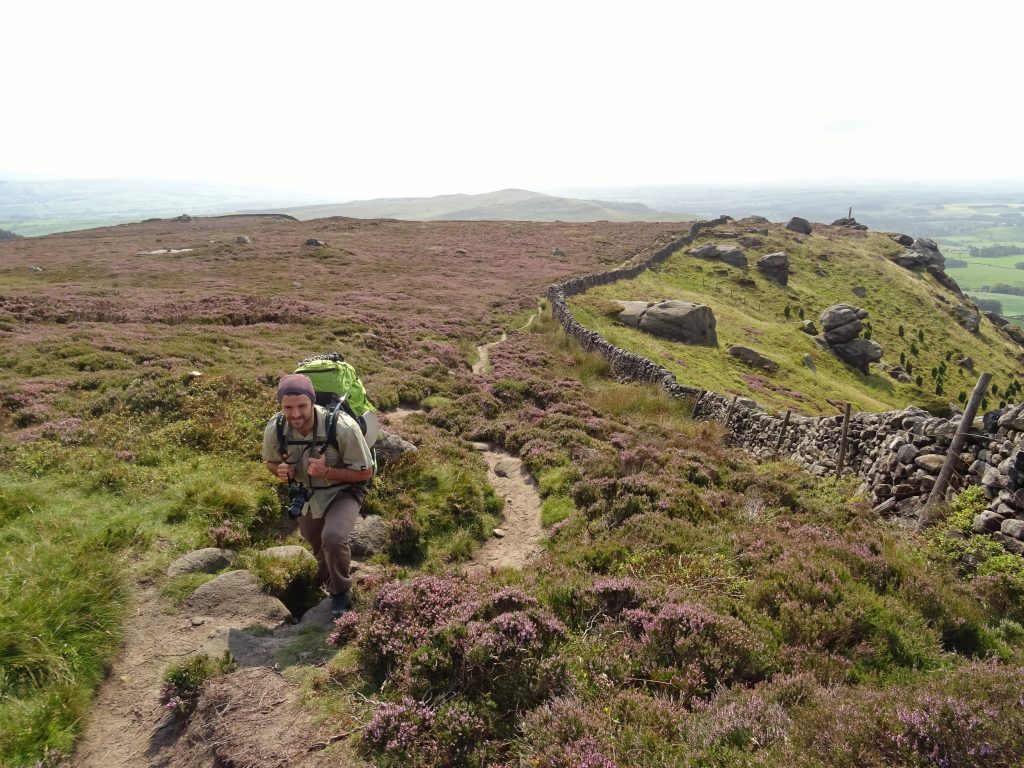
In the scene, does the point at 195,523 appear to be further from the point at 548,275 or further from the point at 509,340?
the point at 548,275

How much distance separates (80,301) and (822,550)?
38390 millimetres

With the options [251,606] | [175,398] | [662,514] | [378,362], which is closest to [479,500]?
[662,514]

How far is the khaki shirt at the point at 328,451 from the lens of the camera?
6.61 meters

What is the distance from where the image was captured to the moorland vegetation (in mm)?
4582

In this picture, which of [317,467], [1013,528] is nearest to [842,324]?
[1013,528]

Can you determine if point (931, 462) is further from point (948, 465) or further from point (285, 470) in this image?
point (285, 470)

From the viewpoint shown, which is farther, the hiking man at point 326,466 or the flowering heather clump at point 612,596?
the flowering heather clump at point 612,596

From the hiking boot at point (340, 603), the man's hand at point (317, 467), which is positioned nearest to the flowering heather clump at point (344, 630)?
the hiking boot at point (340, 603)

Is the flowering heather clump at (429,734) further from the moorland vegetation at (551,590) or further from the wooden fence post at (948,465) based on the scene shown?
the wooden fence post at (948,465)

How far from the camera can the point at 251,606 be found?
7.01m

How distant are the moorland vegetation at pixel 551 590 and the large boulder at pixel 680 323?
1948 centimetres

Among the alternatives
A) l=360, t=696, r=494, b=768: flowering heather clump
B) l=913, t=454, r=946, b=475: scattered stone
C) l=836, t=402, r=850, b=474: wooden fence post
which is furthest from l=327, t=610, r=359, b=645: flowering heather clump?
l=836, t=402, r=850, b=474: wooden fence post

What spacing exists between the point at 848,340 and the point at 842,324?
5.84 feet

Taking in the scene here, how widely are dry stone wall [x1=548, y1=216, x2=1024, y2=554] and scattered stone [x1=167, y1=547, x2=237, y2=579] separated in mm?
12289
